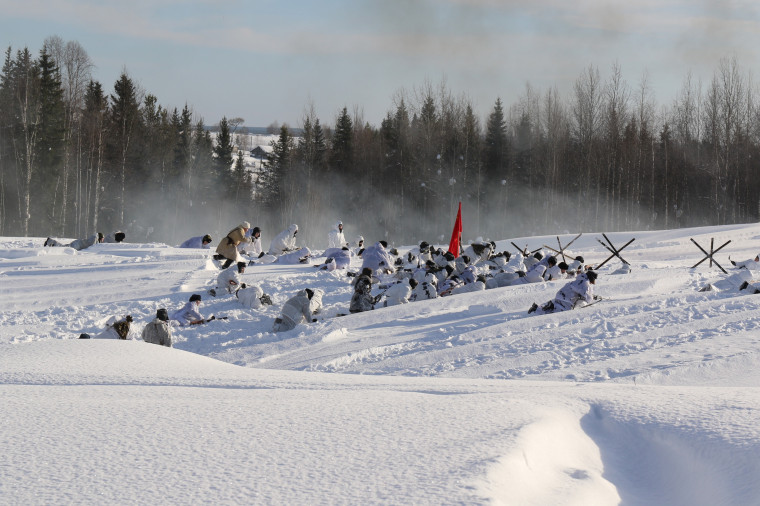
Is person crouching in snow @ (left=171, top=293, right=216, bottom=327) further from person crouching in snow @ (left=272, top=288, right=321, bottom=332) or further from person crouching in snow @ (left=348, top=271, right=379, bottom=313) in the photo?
person crouching in snow @ (left=348, top=271, right=379, bottom=313)

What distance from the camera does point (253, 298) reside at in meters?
11.6

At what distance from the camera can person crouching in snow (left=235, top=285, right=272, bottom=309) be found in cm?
1163

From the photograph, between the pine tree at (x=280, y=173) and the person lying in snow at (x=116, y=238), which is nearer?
the person lying in snow at (x=116, y=238)

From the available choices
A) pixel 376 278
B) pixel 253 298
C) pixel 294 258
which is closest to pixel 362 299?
pixel 253 298

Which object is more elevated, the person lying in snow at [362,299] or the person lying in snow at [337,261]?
the person lying in snow at [337,261]

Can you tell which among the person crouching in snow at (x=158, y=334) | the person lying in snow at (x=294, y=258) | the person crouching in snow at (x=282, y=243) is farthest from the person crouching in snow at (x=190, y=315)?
the person crouching in snow at (x=282, y=243)

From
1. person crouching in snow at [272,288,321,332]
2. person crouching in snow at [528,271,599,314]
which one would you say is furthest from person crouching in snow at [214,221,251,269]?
person crouching in snow at [528,271,599,314]

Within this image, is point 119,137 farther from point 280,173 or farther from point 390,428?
point 390,428

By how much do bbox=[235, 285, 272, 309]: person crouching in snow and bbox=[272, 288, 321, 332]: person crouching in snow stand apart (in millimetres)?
1373

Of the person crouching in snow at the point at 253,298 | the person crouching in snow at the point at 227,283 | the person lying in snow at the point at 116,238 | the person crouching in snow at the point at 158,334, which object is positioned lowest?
the person crouching in snow at the point at 158,334

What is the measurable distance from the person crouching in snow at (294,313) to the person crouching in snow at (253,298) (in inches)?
54.1

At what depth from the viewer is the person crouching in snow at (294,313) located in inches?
401

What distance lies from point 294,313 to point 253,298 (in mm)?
1625

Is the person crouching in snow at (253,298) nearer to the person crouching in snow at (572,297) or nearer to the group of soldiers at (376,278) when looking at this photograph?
the group of soldiers at (376,278)
